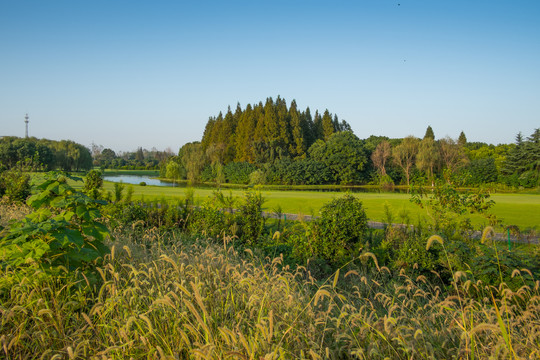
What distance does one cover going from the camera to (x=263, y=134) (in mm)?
53844

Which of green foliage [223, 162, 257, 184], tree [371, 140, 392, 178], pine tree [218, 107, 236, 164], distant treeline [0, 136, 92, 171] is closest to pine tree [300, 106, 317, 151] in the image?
pine tree [218, 107, 236, 164]

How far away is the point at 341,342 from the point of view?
2.63 m

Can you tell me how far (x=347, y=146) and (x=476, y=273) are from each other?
150 ft

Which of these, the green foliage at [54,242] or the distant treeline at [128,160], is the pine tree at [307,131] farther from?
the green foliage at [54,242]

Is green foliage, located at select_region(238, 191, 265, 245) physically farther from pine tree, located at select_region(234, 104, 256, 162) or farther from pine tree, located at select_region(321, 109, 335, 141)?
pine tree, located at select_region(321, 109, 335, 141)

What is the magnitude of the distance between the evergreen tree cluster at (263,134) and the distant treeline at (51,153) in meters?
18.2

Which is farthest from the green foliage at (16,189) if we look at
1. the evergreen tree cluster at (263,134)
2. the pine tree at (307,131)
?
the pine tree at (307,131)

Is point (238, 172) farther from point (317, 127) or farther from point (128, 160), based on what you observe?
point (128, 160)

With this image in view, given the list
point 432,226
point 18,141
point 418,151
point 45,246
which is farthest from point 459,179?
point 18,141

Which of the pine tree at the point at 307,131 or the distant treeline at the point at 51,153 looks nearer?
the distant treeline at the point at 51,153

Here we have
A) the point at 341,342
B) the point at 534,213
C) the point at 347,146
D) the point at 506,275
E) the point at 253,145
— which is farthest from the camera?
the point at 253,145

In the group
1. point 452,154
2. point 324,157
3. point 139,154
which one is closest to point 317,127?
point 324,157

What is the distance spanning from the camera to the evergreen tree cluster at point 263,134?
2099 inches

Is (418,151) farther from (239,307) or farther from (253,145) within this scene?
(239,307)
